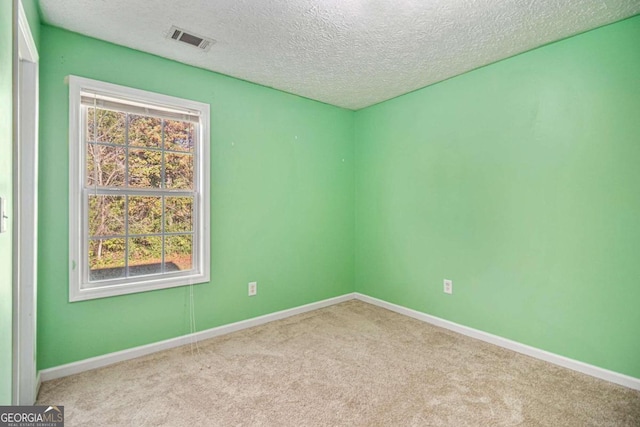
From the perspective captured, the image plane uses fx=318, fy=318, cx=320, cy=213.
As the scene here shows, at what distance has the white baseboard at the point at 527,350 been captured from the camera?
209cm

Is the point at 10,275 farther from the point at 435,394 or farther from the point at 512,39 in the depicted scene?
the point at 512,39

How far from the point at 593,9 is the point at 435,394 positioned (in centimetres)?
257

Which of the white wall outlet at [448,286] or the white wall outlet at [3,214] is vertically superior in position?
the white wall outlet at [3,214]

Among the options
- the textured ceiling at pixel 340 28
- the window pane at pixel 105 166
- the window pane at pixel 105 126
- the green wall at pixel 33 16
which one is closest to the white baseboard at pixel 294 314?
the window pane at pixel 105 166

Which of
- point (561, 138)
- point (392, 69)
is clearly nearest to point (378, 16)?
point (392, 69)

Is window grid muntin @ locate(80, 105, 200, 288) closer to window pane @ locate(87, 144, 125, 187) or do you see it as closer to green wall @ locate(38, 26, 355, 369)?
window pane @ locate(87, 144, 125, 187)

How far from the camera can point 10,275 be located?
131 centimetres

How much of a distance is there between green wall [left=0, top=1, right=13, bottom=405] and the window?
104 cm

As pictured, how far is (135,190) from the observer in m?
2.51

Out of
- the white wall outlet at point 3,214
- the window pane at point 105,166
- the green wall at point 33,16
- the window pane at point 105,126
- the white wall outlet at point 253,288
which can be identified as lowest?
the white wall outlet at point 253,288

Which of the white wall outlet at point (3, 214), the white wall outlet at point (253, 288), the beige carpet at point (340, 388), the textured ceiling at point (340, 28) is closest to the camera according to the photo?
the white wall outlet at point (3, 214)

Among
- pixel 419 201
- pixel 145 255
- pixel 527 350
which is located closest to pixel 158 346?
pixel 145 255

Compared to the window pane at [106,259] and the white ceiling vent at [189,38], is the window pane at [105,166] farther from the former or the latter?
the white ceiling vent at [189,38]

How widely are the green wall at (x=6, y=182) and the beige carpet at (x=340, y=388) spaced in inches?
29.8
